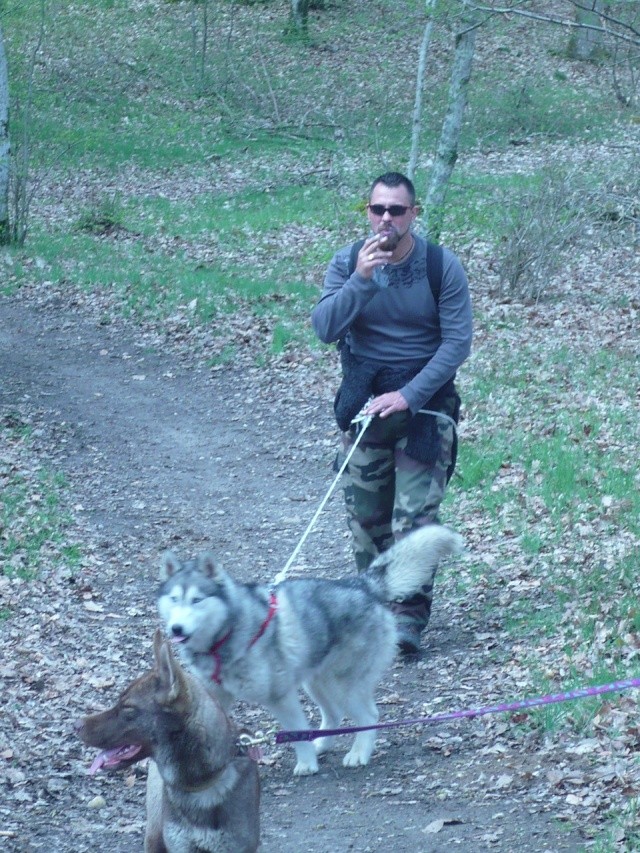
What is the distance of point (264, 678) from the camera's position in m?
5.01

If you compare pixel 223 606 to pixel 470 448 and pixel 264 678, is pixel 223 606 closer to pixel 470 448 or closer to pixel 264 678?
pixel 264 678

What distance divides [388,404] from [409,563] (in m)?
0.92

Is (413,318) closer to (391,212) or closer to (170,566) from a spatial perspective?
(391,212)

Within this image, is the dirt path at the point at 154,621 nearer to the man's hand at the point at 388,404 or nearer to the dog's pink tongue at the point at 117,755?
the dog's pink tongue at the point at 117,755

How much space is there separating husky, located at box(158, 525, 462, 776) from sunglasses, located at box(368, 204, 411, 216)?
170 centimetres

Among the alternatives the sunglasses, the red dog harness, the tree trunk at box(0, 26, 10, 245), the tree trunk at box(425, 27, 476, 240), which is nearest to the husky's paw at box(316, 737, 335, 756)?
the red dog harness

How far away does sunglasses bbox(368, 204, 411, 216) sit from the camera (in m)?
Result: 5.67

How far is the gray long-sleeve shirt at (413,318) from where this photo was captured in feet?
19.3

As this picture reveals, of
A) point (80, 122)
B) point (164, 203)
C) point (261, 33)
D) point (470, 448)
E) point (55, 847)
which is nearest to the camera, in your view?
point (55, 847)

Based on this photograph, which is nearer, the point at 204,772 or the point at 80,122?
the point at 204,772

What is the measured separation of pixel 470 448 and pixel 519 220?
5539 millimetres

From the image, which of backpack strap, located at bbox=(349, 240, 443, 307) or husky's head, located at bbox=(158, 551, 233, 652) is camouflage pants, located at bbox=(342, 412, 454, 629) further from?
husky's head, located at bbox=(158, 551, 233, 652)

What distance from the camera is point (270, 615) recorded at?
514cm

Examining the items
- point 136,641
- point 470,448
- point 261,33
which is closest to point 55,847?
point 136,641
